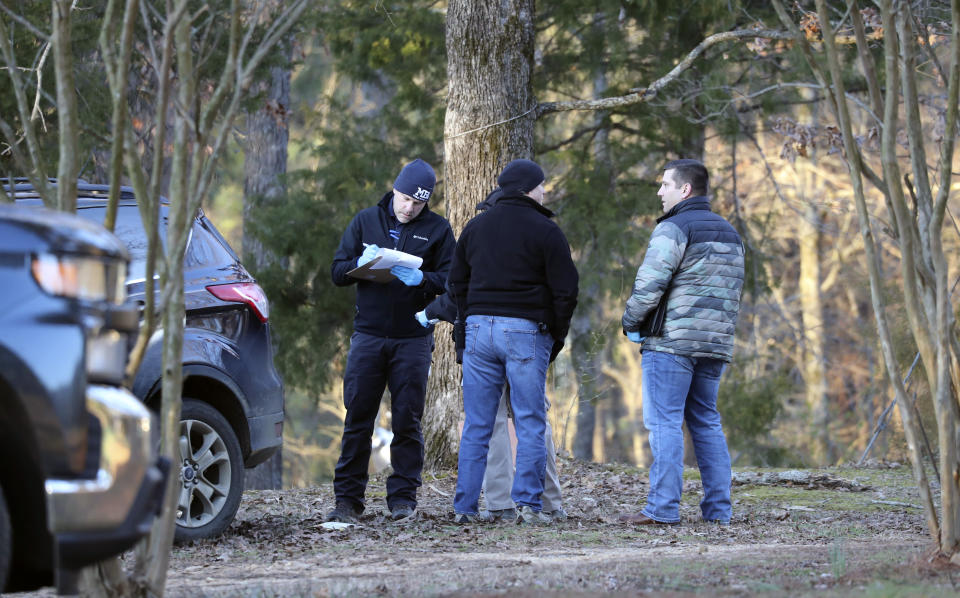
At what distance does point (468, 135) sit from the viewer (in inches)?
366

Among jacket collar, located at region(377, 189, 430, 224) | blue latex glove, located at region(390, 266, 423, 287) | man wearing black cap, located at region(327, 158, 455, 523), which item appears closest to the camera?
blue latex glove, located at region(390, 266, 423, 287)

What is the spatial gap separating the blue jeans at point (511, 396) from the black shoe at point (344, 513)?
2.13ft

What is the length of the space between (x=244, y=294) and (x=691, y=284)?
249 centimetres

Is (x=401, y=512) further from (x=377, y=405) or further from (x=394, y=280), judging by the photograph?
(x=394, y=280)

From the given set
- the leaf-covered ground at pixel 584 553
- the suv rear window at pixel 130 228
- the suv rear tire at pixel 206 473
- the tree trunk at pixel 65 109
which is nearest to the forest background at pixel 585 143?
the leaf-covered ground at pixel 584 553

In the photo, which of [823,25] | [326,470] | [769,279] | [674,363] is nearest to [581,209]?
[769,279]

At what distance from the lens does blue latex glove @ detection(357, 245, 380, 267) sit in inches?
265

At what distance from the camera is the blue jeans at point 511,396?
259 inches

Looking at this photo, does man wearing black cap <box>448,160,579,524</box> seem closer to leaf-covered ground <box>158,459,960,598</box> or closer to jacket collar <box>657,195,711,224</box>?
leaf-covered ground <box>158,459,960,598</box>

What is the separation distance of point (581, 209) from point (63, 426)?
10.6 meters

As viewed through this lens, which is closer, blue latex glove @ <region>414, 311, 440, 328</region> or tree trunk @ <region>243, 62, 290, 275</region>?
blue latex glove @ <region>414, 311, 440, 328</region>

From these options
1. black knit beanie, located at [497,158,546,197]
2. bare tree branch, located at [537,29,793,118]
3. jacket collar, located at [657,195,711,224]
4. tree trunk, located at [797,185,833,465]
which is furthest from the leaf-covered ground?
tree trunk, located at [797,185,833,465]

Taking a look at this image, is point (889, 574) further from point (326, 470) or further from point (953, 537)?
point (326, 470)

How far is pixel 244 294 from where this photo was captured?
6.17m
